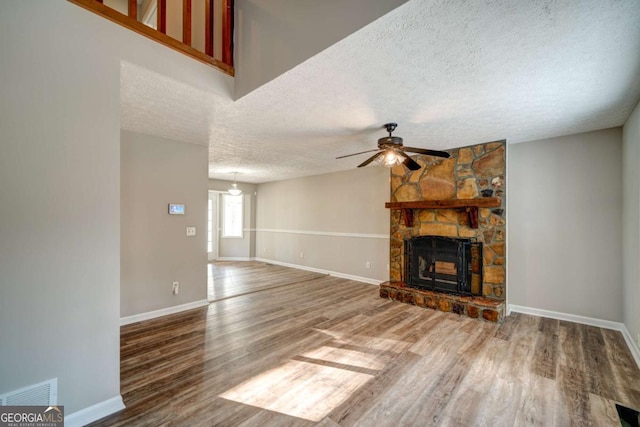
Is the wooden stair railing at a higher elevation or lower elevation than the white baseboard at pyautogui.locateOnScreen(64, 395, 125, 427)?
higher

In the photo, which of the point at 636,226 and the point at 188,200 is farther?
the point at 188,200

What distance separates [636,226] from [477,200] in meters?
1.49

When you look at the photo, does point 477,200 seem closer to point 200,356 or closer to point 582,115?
point 582,115

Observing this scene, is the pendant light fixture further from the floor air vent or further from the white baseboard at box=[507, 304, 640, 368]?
the white baseboard at box=[507, 304, 640, 368]

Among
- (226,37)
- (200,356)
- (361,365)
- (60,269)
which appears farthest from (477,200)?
(60,269)

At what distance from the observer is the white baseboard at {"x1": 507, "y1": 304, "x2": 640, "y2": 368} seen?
2.73 m

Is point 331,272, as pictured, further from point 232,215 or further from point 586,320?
point 586,320

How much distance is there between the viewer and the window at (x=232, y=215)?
860cm

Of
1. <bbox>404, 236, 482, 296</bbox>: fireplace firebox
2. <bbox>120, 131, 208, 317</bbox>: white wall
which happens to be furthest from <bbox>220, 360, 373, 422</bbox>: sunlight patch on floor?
<bbox>404, 236, 482, 296</bbox>: fireplace firebox

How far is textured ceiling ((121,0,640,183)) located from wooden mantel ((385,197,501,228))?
869mm

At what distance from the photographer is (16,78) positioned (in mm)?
1549

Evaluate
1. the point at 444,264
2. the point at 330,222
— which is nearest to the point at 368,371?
the point at 444,264

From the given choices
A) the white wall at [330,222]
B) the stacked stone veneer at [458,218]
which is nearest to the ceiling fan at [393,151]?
the stacked stone veneer at [458,218]

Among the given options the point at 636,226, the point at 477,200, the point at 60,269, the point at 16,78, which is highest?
the point at 16,78
